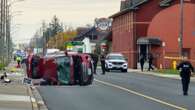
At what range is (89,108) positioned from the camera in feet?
68.6

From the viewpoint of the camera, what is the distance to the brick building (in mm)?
79438

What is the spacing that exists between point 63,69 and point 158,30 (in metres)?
59.0

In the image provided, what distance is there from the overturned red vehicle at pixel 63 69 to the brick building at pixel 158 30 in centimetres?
4858

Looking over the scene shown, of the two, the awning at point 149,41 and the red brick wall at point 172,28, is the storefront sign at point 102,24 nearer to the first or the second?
the red brick wall at point 172,28

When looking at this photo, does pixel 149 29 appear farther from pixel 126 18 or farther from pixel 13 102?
pixel 13 102

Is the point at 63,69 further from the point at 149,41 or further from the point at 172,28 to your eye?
the point at 172,28

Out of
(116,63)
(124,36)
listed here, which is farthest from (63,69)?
(124,36)

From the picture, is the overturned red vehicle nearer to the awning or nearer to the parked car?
the parked car

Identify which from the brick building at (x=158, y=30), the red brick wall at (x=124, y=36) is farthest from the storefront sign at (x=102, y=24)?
the brick building at (x=158, y=30)

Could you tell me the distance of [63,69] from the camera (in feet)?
85.6

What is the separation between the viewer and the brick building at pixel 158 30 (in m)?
79.4

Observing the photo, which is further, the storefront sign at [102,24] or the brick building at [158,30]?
the storefront sign at [102,24]

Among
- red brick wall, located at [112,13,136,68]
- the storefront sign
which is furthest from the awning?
the storefront sign

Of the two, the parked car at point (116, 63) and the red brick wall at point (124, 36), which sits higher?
the red brick wall at point (124, 36)
